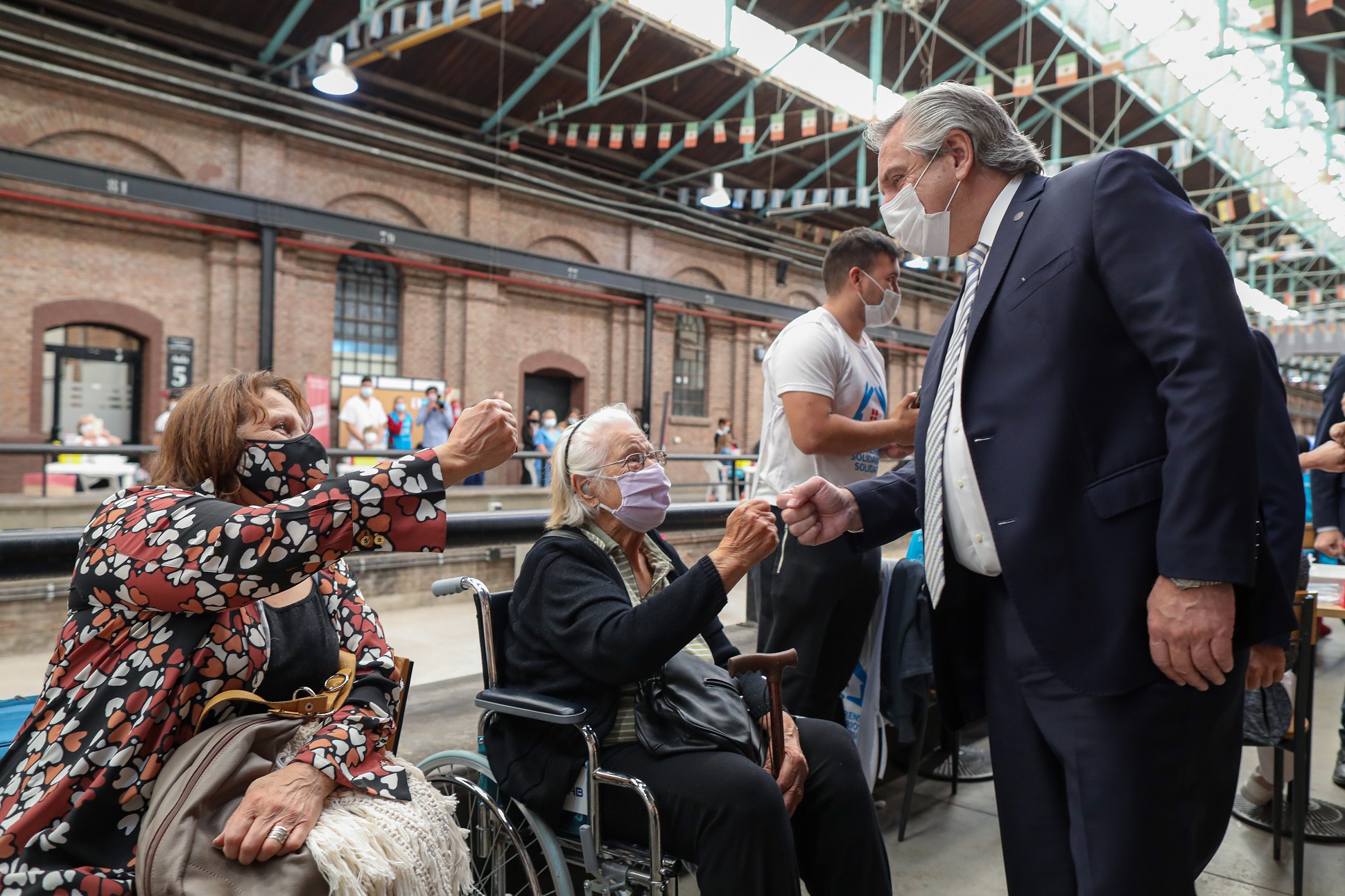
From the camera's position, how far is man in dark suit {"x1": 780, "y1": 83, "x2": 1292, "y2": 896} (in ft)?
4.03

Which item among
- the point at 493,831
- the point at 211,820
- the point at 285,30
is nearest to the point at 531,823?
the point at 493,831

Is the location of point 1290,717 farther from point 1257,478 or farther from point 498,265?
point 498,265

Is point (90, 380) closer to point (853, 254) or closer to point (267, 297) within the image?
point (267, 297)

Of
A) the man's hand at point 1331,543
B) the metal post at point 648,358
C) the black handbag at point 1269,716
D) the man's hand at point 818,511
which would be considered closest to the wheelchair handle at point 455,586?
the man's hand at point 818,511

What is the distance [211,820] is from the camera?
138 centimetres

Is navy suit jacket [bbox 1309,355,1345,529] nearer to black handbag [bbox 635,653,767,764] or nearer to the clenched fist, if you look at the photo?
black handbag [bbox 635,653,767,764]

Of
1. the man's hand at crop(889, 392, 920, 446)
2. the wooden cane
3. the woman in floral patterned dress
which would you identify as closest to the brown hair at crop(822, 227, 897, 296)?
the man's hand at crop(889, 392, 920, 446)

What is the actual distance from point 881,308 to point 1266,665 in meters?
1.46

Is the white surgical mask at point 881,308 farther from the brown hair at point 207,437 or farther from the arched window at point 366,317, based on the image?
the arched window at point 366,317

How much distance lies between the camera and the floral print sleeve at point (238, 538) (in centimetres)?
139

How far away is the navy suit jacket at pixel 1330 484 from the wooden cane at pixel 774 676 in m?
3.08

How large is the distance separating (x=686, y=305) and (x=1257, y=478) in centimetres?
1776

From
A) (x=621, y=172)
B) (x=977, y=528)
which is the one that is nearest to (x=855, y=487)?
(x=977, y=528)

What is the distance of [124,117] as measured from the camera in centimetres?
1164
